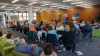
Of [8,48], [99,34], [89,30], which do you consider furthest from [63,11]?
[8,48]

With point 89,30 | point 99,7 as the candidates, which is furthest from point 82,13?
point 89,30

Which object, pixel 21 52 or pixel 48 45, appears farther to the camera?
pixel 21 52

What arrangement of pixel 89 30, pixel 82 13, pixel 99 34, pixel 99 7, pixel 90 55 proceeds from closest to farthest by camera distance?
pixel 90 55 → pixel 89 30 → pixel 99 34 → pixel 99 7 → pixel 82 13

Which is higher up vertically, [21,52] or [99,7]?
[99,7]

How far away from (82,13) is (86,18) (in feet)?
3.65

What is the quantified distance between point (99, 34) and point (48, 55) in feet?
20.6

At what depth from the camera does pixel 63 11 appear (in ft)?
54.7

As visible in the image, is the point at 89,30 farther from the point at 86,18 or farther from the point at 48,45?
the point at 86,18

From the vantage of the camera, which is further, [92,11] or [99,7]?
[92,11]

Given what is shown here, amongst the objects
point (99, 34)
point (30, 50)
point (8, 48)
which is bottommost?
point (99, 34)

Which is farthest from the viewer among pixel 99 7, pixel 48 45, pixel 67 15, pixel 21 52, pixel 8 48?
pixel 67 15

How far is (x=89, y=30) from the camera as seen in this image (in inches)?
194

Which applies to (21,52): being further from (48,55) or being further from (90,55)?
(90,55)

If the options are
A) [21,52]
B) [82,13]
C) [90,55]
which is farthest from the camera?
[82,13]
